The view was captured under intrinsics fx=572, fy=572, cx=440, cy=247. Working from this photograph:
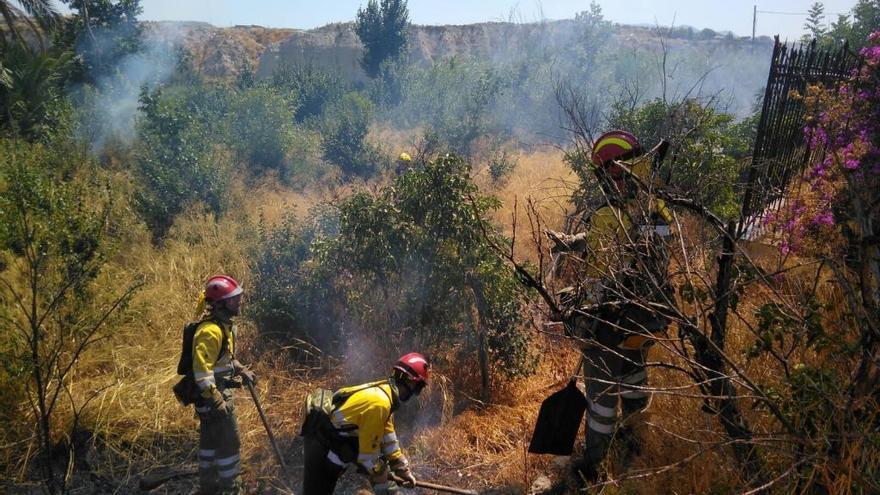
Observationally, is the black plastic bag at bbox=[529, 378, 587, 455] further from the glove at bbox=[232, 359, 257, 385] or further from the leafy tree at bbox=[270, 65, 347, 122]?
the leafy tree at bbox=[270, 65, 347, 122]

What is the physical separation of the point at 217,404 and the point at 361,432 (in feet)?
4.59

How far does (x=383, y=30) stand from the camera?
2894 centimetres

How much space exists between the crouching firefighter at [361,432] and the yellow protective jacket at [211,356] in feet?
3.31

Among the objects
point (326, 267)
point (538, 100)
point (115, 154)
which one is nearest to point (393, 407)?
point (326, 267)

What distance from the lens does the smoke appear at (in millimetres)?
14914

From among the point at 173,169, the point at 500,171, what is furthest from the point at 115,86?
the point at 500,171

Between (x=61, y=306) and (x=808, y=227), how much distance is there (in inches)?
269

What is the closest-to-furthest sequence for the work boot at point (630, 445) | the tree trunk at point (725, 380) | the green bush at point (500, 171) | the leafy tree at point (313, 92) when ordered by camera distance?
the tree trunk at point (725, 380), the work boot at point (630, 445), the green bush at point (500, 171), the leafy tree at point (313, 92)

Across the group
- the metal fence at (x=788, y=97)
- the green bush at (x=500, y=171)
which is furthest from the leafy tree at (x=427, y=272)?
the green bush at (x=500, y=171)

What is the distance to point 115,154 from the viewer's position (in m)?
14.4

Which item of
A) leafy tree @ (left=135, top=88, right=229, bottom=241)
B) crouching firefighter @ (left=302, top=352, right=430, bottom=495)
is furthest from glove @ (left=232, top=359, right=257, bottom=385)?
leafy tree @ (left=135, top=88, right=229, bottom=241)

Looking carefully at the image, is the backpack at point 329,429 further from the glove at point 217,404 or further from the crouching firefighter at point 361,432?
the glove at point 217,404

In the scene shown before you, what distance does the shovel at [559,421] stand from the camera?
12.4ft

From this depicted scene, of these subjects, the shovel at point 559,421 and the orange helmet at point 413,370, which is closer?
the orange helmet at point 413,370
